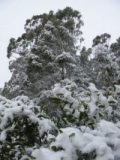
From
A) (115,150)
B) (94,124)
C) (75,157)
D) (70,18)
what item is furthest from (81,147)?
(70,18)

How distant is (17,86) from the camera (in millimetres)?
18891

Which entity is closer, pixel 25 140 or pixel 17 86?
pixel 25 140

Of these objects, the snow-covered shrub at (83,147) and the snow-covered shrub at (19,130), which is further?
the snow-covered shrub at (19,130)

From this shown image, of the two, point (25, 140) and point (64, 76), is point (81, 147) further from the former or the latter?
point (64, 76)

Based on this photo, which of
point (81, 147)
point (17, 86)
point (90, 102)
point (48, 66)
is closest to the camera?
point (81, 147)

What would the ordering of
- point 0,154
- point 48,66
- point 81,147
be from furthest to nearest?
point 48,66
point 0,154
point 81,147

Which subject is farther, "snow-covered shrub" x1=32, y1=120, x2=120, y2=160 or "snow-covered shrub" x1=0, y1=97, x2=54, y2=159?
"snow-covered shrub" x1=0, y1=97, x2=54, y2=159

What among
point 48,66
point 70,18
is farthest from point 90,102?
point 70,18

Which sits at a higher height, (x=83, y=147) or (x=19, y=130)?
(x=19, y=130)

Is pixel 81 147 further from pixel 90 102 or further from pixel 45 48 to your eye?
pixel 45 48

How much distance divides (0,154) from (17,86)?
14896 mm

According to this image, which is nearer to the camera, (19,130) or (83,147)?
(83,147)

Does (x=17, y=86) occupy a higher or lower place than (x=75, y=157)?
higher

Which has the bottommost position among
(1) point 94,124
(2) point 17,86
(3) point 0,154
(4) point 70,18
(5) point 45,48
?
(3) point 0,154
